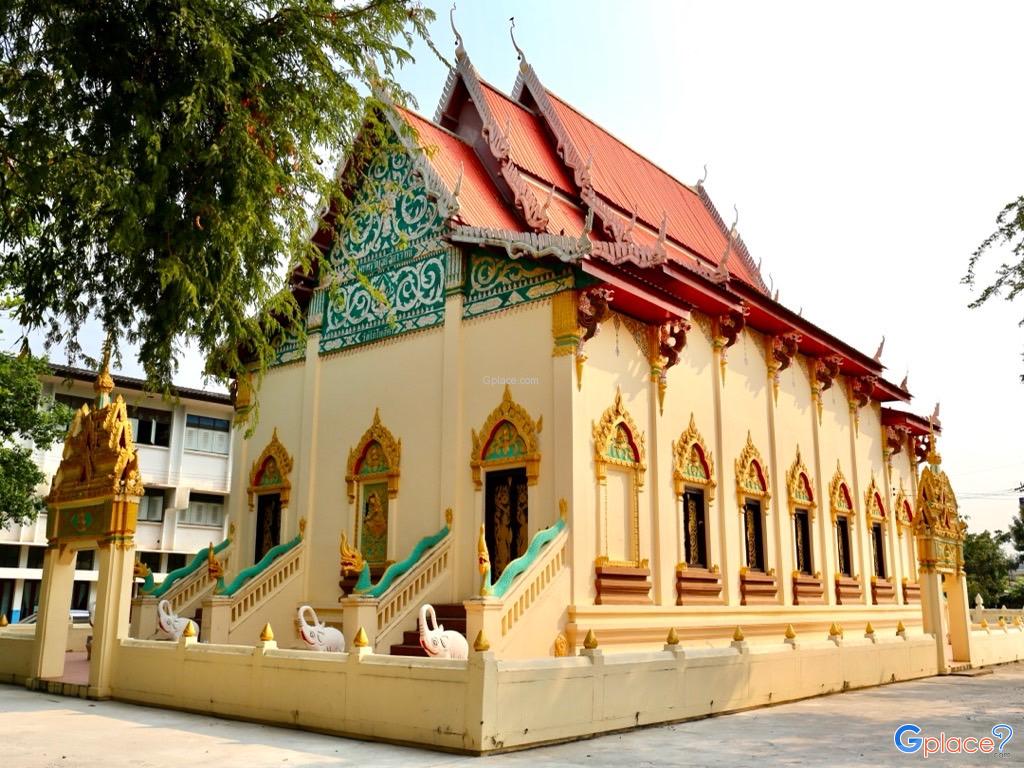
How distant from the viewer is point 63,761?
6.47 metres

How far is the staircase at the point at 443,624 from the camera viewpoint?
10.0 meters

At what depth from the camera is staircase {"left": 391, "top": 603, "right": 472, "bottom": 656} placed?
10.0m

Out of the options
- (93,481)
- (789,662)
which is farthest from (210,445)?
(789,662)

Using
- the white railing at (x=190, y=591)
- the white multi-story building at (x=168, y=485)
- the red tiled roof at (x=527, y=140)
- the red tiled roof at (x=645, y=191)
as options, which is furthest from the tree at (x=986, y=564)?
the white railing at (x=190, y=591)

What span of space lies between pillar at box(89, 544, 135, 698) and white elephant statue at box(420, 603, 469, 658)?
345 centimetres

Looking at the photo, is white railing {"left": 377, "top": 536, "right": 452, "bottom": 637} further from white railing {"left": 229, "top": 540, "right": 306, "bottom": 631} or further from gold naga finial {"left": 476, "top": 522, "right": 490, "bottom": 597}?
white railing {"left": 229, "top": 540, "right": 306, "bottom": 631}

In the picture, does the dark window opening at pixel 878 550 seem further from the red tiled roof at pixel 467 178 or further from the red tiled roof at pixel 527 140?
the red tiled roof at pixel 467 178

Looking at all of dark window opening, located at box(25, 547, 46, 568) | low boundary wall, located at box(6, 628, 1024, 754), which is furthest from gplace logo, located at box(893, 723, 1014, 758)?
dark window opening, located at box(25, 547, 46, 568)

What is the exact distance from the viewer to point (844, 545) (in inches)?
636

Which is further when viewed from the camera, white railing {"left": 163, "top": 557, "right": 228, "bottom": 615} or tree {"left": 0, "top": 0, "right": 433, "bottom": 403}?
white railing {"left": 163, "top": 557, "right": 228, "bottom": 615}

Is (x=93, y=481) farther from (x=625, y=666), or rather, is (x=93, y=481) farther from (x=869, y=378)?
(x=869, y=378)

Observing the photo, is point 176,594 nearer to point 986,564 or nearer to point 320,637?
point 320,637

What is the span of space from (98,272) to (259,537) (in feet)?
25.8

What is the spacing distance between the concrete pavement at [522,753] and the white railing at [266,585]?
2375mm
